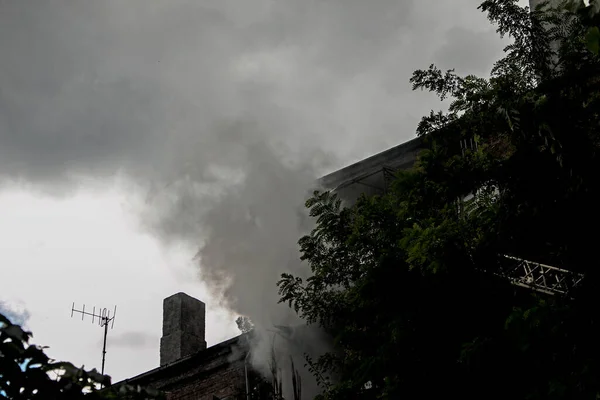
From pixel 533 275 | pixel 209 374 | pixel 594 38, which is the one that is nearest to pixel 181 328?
pixel 209 374

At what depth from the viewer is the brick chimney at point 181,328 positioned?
64.8 ft

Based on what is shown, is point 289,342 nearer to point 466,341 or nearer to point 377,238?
point 377,238

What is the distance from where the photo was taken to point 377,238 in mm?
13148

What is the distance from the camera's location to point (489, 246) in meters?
11.1

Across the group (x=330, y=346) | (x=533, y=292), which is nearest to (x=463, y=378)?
(x=533, y=292)

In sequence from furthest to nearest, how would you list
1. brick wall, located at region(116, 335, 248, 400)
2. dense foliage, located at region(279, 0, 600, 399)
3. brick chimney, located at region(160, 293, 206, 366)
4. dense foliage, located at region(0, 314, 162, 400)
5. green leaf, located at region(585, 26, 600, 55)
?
brick chimney, located at region(160, 293, 206, 366) < brick wall, located at region(116, 335, 248, 400) < dense foliage, located at region(279, 0, 600, 399) < green leaf, located at region(585, 26, 600, 55) < dense foliage, located at region(0, 314, 162, 400)

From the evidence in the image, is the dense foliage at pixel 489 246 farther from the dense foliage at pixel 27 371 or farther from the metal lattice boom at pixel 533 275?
the dense foliage at pixel 27 371

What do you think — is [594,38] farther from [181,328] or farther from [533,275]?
[181,328]

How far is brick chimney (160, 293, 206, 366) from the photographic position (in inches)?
778

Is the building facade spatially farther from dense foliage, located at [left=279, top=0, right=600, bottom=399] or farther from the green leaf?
the green leaf

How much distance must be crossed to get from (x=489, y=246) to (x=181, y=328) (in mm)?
10638

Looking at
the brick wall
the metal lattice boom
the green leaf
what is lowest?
the green leaf

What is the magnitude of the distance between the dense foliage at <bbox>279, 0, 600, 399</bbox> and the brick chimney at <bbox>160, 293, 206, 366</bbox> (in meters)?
7.00

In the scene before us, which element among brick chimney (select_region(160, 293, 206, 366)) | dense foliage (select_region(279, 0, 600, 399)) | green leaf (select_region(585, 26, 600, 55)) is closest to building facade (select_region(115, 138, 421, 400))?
brick chimney (select_region(160, 293, 206, 366))
